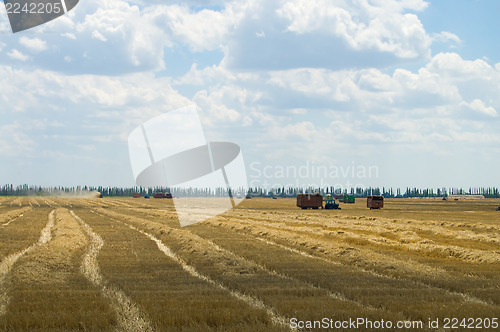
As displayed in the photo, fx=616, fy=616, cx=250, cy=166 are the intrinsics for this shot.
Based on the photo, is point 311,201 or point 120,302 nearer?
point 120,302

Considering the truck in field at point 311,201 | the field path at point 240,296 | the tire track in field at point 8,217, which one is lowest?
the field path at point 240,296

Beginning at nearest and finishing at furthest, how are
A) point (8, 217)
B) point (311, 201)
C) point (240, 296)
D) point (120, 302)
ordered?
1. point (120, 302)
2. point (240, 296)
3. point (8, 217)
4. point (311, 201)

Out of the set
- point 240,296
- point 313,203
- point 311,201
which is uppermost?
point 311,201

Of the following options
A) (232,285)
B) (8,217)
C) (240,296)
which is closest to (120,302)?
(240,296)

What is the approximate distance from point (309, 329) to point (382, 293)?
4679mm

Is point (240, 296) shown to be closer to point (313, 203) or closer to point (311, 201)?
point (311, 201)

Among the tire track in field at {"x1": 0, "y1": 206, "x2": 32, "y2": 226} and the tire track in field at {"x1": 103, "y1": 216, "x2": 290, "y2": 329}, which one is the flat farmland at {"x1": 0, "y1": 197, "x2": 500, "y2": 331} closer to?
the tire track in field at {"x1": 103, "y1": 216, "x2": 290, "y2": 329}

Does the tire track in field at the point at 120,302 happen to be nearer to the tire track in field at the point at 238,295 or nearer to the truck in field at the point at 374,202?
the tire track in field at the point at 238,295

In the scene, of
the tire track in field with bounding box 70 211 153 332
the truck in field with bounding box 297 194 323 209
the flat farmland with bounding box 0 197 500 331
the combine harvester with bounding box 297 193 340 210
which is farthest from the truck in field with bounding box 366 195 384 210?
the tire track in field with bounding box 70 211 153 332

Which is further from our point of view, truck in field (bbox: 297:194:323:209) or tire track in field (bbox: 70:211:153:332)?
truck in field (bbox: 297:194:323:209)

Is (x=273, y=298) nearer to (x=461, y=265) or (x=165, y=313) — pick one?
(x=165, y=313)

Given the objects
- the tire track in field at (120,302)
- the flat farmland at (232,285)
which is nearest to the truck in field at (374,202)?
the flat farmland at (232,285)

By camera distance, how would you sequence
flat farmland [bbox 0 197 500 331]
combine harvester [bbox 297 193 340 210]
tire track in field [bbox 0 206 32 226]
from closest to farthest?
flat farmland [bbox 0 197 500 331] < tire track in field [bbox 0 206 32 226] < combine harvester [bbox 297 193 340 210]

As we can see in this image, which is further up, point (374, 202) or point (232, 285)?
point (374, 202)
